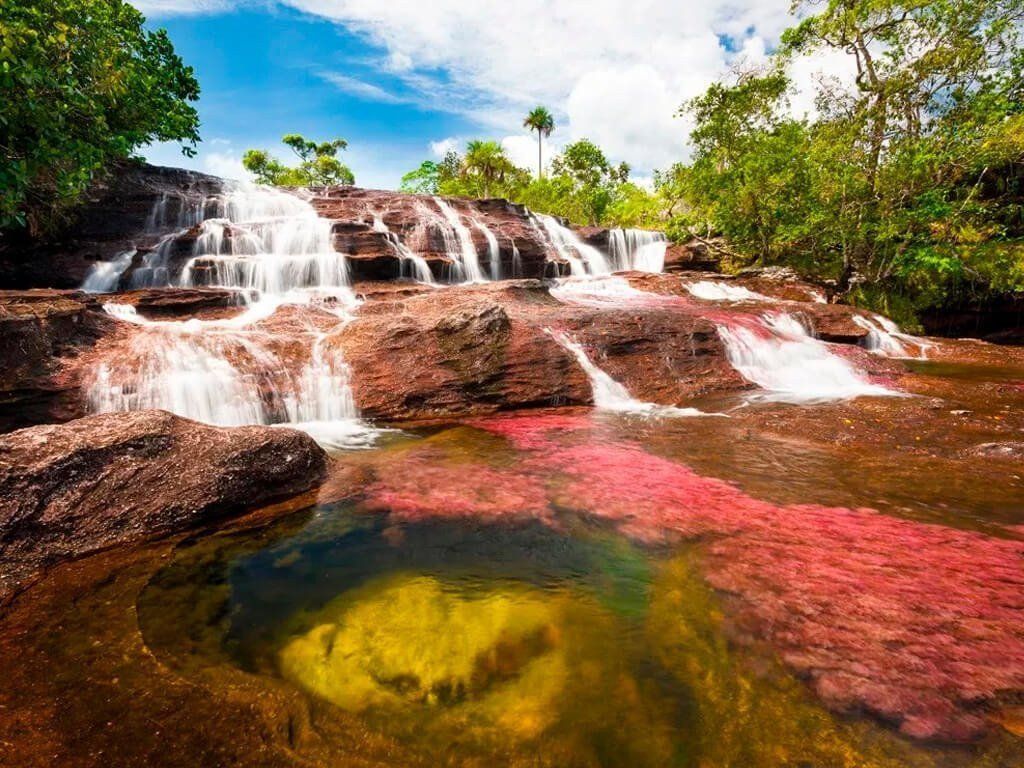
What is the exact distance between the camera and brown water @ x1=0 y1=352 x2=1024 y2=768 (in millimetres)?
1979

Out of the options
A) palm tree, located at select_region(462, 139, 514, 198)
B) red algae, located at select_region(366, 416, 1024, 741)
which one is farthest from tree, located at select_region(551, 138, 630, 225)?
red algae, located at select_region(366, 416, 1024, 741)

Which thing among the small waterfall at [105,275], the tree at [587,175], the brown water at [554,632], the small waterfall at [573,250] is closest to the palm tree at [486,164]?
the tree at [587,175]

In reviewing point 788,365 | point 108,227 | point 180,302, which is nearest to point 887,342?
point 788,365

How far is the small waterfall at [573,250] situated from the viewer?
21.8 metres

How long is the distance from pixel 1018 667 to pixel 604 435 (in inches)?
179

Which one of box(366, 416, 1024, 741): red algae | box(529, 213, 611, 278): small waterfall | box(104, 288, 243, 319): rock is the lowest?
box(366, 416, 1024, 741): red algae

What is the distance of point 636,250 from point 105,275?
72.9ft

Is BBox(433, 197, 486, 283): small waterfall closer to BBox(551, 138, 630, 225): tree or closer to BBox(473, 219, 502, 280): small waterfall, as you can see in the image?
A: BBox(473, 219, 502, 280): small waterfall

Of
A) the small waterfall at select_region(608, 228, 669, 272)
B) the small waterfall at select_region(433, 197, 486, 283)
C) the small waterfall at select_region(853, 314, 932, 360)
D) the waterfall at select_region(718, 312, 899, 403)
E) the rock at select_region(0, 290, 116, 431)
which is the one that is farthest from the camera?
the small waterfall at select_region(608, 228, 669, 272)

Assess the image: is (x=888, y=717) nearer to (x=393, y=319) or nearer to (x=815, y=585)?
(x=815, y=585)

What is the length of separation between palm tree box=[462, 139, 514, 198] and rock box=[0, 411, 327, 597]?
42.1 meters

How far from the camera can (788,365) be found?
1034cm

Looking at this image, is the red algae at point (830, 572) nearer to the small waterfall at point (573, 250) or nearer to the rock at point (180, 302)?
the rock at point (180, 302)

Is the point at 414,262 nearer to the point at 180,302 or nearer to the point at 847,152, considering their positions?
the point at 180,302
